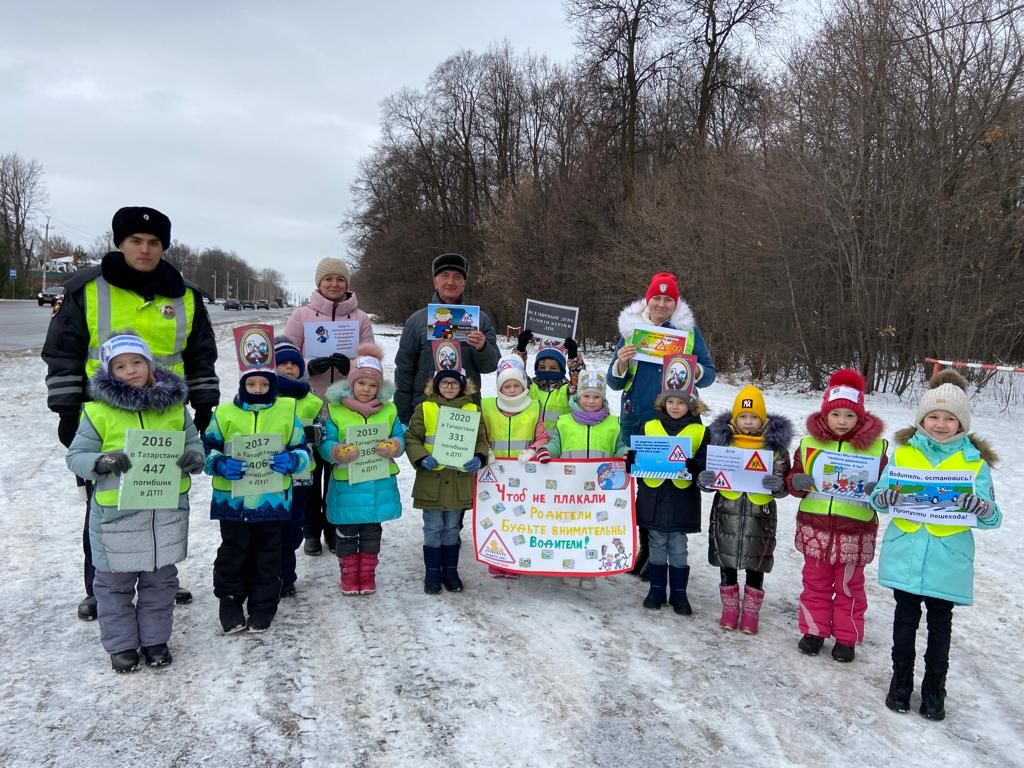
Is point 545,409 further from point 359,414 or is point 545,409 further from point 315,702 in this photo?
point 315,702

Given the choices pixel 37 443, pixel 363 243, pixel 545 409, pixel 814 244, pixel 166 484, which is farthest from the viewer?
pixel 363 243

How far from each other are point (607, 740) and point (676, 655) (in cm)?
97

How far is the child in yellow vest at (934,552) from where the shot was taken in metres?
3.37

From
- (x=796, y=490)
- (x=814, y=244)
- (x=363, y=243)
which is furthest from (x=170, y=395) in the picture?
(x=363, y=243)

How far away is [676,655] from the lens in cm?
393

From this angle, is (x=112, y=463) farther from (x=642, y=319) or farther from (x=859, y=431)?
(x=859, y=431)

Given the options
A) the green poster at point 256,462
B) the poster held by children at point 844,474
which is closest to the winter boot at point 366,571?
the green poster at point 256,462

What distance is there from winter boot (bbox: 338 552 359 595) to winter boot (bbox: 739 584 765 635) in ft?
8.25

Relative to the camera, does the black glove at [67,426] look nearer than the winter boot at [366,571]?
Yes

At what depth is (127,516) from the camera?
3.46m

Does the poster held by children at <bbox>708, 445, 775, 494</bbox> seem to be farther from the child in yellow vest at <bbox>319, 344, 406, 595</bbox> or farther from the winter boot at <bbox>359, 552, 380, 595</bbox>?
the winter boot at <bbox>359, 552, 380, 595</bbox>

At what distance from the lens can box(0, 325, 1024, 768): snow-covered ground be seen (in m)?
2.99

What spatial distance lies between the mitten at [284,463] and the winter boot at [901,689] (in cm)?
340

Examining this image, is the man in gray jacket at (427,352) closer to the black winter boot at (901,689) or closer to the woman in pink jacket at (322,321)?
the woman in pink jacket at (322,321)
